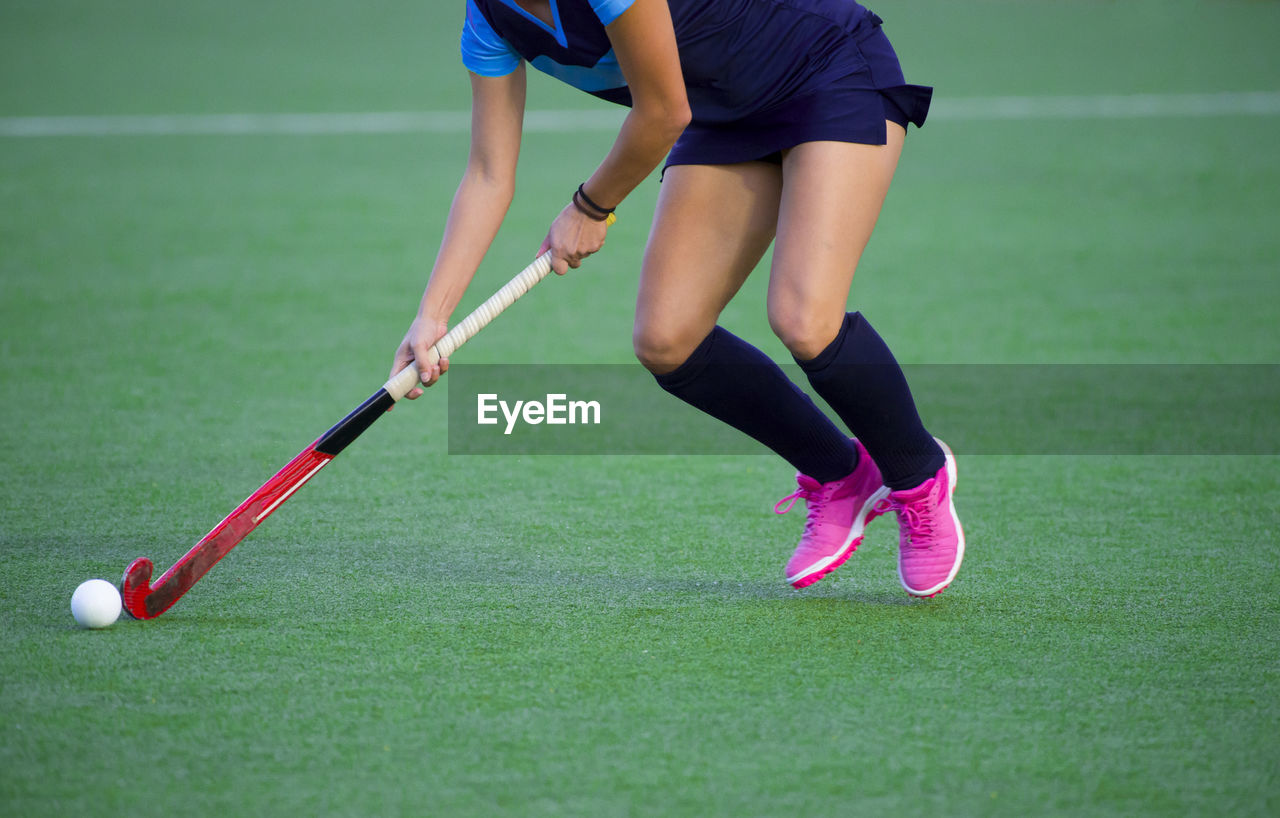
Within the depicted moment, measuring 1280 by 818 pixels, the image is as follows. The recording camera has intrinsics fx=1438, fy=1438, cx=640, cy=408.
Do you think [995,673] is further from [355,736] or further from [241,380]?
[241,380]

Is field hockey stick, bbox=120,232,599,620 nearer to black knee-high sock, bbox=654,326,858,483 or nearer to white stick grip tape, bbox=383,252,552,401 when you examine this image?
white stick grip tape, bbox=383,252,552,401

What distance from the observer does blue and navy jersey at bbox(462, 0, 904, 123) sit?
2.37 m

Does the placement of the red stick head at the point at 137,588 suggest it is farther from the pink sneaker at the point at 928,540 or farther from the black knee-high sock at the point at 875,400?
the pink sneaker at the point at 928,540

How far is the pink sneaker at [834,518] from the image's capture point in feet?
8.93

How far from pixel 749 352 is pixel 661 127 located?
596mm

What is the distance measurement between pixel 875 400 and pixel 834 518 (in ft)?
0.96

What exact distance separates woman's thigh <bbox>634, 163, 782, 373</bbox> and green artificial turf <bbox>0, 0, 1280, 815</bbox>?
51 cm

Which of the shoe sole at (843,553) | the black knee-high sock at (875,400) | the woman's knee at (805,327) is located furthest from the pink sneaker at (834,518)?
the woman's knee at (805,327)

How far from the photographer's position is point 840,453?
276 centimetres

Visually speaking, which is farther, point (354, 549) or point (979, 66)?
point (979, 66)

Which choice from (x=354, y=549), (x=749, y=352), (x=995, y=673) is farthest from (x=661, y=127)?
(x=354, y=549)

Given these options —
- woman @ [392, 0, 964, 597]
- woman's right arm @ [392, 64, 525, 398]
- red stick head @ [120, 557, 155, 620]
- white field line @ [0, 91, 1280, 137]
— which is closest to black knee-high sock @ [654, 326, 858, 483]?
woman @ [392, 0, 964, 597]

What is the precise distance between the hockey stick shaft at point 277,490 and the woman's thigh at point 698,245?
0.22 metres

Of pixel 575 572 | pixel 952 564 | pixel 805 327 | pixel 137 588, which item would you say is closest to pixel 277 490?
pixel 137 588
